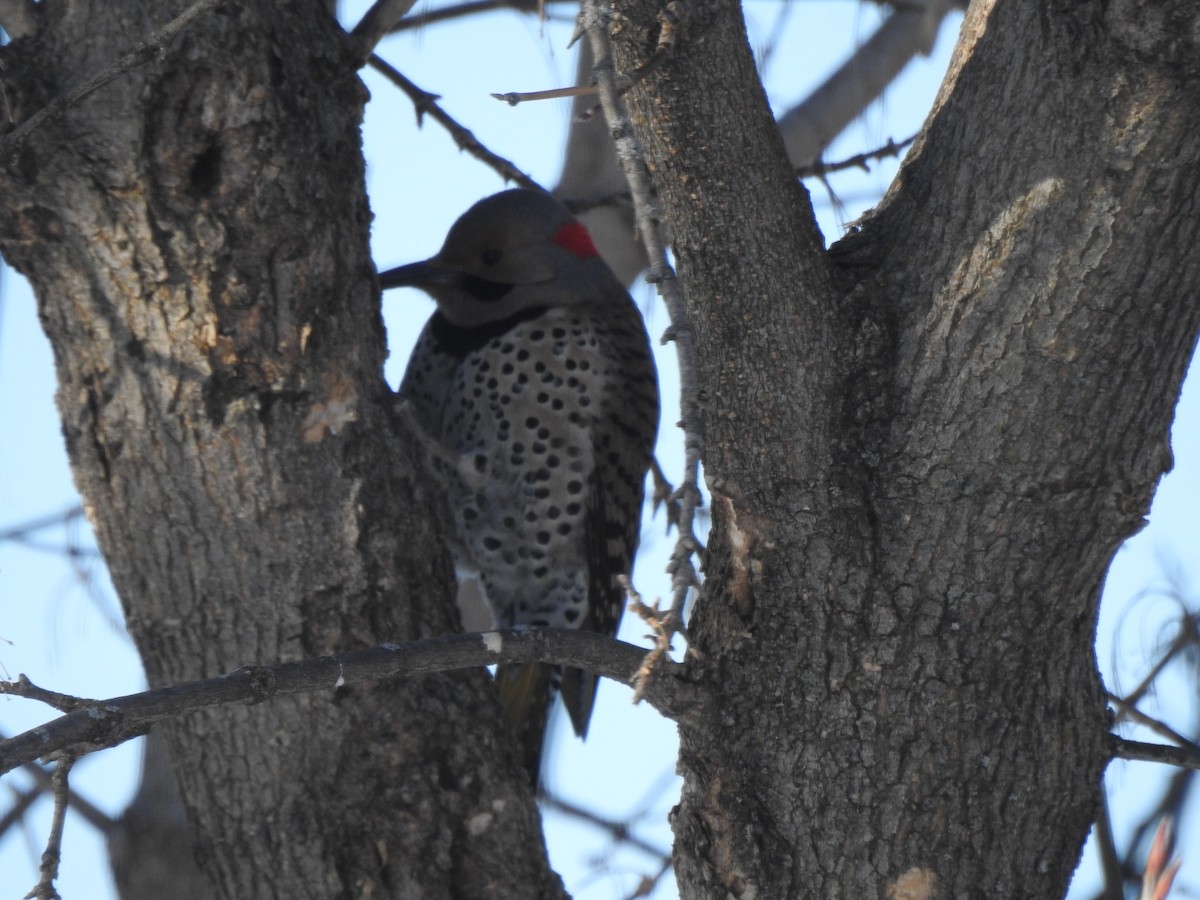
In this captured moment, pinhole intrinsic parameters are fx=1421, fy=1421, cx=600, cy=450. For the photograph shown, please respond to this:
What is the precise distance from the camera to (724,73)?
1.92 m

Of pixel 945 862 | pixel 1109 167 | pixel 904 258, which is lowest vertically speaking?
pixel 945 862

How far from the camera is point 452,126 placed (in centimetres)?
345

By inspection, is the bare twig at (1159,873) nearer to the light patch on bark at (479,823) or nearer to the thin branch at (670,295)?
the thin branch at (670,295)

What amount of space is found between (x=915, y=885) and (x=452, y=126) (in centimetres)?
215

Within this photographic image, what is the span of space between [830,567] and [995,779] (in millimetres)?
390

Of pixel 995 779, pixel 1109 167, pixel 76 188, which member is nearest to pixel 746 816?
pixel 995 779

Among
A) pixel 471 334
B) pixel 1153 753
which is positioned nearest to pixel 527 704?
pixel 471 334

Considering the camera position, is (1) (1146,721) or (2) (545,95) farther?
(1) (1146,721)

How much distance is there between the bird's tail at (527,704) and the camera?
350 cm

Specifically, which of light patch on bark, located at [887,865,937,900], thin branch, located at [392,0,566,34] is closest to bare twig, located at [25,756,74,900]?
light patch on bark, located at [887,865,937,900]

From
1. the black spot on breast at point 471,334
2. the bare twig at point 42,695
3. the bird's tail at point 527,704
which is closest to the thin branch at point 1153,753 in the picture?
the bare twig at point 42,695

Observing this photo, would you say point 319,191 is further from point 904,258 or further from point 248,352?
point 904,258

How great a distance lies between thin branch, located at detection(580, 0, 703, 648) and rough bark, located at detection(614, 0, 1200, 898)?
24 centimetres

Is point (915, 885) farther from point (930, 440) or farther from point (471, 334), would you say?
point (471, 334)
